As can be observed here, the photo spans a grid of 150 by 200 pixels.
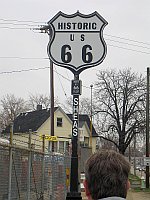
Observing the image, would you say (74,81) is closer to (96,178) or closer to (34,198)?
(34,198)

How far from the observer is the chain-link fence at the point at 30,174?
810 cm

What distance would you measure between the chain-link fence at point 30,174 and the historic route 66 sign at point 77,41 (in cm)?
208

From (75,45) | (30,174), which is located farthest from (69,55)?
(30,174)

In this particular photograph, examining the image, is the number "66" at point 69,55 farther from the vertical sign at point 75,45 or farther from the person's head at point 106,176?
the person's head at point 106,176

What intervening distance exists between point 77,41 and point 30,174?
3119 mm

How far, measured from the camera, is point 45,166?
1275 cm

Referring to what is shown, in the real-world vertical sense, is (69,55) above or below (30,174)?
above

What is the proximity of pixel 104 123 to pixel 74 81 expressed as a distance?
168 feet

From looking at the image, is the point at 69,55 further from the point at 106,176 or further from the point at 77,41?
the point at 106,176

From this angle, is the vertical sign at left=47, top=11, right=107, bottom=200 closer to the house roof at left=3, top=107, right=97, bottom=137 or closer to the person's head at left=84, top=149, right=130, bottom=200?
the person's head at left=84, top=149, right=130, bottom=200

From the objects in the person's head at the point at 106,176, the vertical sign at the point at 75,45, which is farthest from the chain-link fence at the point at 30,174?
the person's head at the point at 106,176

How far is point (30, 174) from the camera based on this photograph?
407 inches

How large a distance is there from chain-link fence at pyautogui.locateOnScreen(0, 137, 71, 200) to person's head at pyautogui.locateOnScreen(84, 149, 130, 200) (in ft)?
15.5

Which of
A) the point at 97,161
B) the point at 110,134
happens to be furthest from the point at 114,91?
the point at 97,161
